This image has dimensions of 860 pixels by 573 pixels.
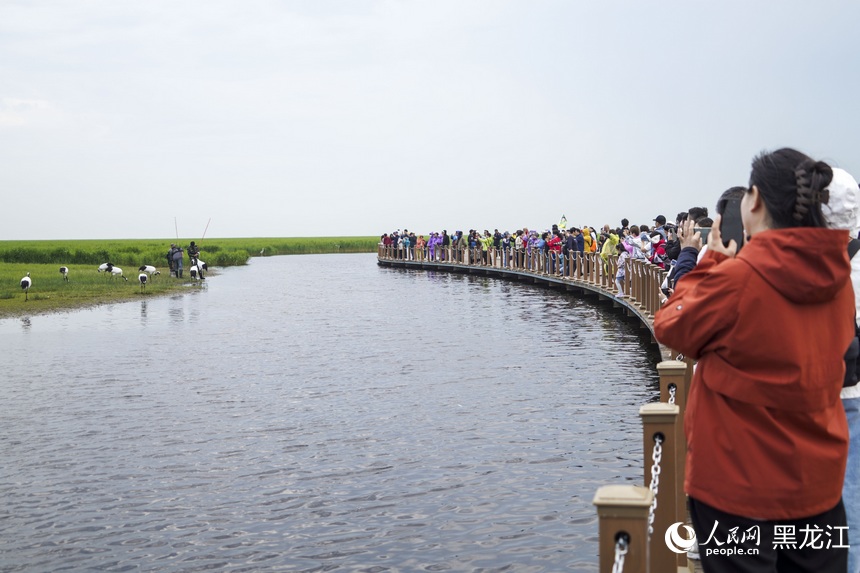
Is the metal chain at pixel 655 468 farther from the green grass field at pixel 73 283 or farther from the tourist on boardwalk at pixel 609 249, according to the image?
the green grass field at pixel 73 283

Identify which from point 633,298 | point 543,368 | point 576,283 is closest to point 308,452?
point 543,368

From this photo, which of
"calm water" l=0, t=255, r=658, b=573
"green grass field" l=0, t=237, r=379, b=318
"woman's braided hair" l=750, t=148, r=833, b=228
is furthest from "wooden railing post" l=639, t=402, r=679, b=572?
"green grass field" l=0, t=237, r=379, b=318

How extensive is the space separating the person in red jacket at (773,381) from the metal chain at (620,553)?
26cm

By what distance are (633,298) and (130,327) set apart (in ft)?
47.5

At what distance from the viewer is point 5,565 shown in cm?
749

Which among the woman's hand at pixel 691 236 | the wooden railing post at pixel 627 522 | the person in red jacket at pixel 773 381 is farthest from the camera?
the woman's hand at pixel 691 236

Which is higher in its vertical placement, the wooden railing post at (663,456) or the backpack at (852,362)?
the backpack at (852,362)

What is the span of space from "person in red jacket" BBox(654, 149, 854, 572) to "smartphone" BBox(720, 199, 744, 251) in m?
0.37

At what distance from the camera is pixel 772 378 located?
2812 mm

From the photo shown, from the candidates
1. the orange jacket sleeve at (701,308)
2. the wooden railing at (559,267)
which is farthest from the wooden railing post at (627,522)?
the wooden railing at (559,267)

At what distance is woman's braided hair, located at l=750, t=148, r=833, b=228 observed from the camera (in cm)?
291

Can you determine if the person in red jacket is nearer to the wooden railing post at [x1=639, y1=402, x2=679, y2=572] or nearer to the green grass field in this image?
the wooden railing post at [x1=639, y1=402, x2=679, y2=572]

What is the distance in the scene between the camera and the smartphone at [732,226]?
3367 mm

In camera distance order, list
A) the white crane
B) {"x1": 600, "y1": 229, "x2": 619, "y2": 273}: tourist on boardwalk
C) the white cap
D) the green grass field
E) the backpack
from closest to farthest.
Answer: the white cap, the backpack, {"x1": 600, "y1": 229, "x2": 619, "y2": 273}: tourist on boardwalk, the green grass field, the white crane
